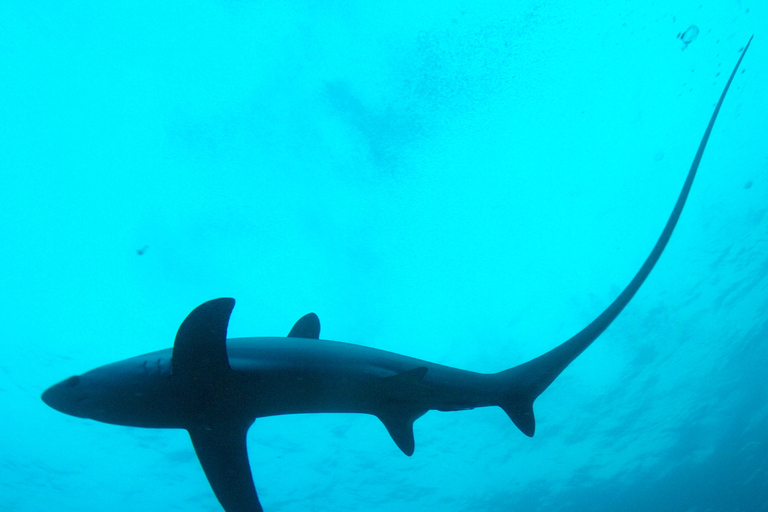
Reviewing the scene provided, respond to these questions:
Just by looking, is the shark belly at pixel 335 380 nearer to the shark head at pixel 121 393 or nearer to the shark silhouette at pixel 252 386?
the shark silhouette at pixel 252 386

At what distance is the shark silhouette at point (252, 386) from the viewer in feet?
9.78

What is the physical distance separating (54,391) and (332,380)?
6.90ft

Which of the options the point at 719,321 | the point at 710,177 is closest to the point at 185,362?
the point at 710,177

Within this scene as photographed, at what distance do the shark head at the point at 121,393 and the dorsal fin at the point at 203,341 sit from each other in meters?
0.21

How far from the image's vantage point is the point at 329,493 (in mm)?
22703

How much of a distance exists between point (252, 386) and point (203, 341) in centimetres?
56

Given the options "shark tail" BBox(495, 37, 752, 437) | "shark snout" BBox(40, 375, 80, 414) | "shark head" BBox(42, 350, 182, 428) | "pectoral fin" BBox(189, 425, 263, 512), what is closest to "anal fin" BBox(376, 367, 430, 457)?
"shark tail" BBox(495, 37, 752, 437)

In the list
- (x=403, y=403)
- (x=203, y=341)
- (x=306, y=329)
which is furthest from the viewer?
(x=306, y=329)

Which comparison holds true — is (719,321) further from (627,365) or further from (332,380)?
(332,380)

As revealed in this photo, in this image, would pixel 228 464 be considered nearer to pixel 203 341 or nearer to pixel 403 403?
pixel 203 341

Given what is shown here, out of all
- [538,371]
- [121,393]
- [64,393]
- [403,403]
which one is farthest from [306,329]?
[538,371]

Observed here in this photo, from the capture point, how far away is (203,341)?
2.93 meters

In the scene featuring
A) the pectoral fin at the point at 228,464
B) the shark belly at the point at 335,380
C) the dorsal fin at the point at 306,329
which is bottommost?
the pectoral fin at the point at 228,464

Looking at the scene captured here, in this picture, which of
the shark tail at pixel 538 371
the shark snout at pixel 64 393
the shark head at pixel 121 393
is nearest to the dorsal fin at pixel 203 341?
the shark head at pixel 121 393
